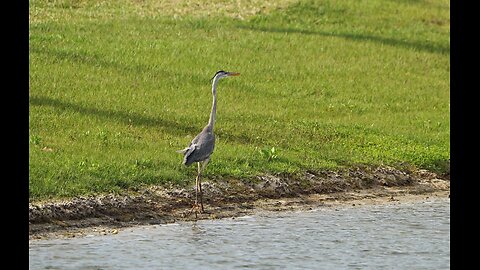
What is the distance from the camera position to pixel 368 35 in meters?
26.5

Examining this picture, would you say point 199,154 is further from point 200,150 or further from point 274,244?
point 274,244

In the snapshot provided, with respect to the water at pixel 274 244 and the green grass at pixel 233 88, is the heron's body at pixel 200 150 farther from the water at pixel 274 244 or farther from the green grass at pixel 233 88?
the water at pixel 274 244

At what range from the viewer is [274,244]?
12.7 metres

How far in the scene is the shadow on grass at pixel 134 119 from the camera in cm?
1756

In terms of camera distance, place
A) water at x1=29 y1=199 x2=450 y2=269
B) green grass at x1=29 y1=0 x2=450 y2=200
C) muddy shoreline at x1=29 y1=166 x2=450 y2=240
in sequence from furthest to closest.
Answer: green grass at x1=29 y1=0 x2=450 y2=200 < muddy shoreline at x1=29 y1=166 x2=450 y2=240 < water at x1=29 y1=199 x2=450 y2=269

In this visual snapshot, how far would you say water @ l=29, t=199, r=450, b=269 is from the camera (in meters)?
11.6

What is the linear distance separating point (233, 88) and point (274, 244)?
8619 millimetres

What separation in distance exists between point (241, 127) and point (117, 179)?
4.25m

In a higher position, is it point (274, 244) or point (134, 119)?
point (134, 119)

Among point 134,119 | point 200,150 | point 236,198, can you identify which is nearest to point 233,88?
point 134,119

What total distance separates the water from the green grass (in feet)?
4.27

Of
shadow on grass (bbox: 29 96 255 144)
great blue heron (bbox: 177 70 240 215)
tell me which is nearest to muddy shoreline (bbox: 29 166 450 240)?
great blue heron (bbox: 177 70 240 215)

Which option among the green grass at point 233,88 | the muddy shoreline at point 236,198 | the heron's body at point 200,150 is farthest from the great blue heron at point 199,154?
the green grass at point 233,88

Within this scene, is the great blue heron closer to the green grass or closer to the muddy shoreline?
the muddy shoreline
